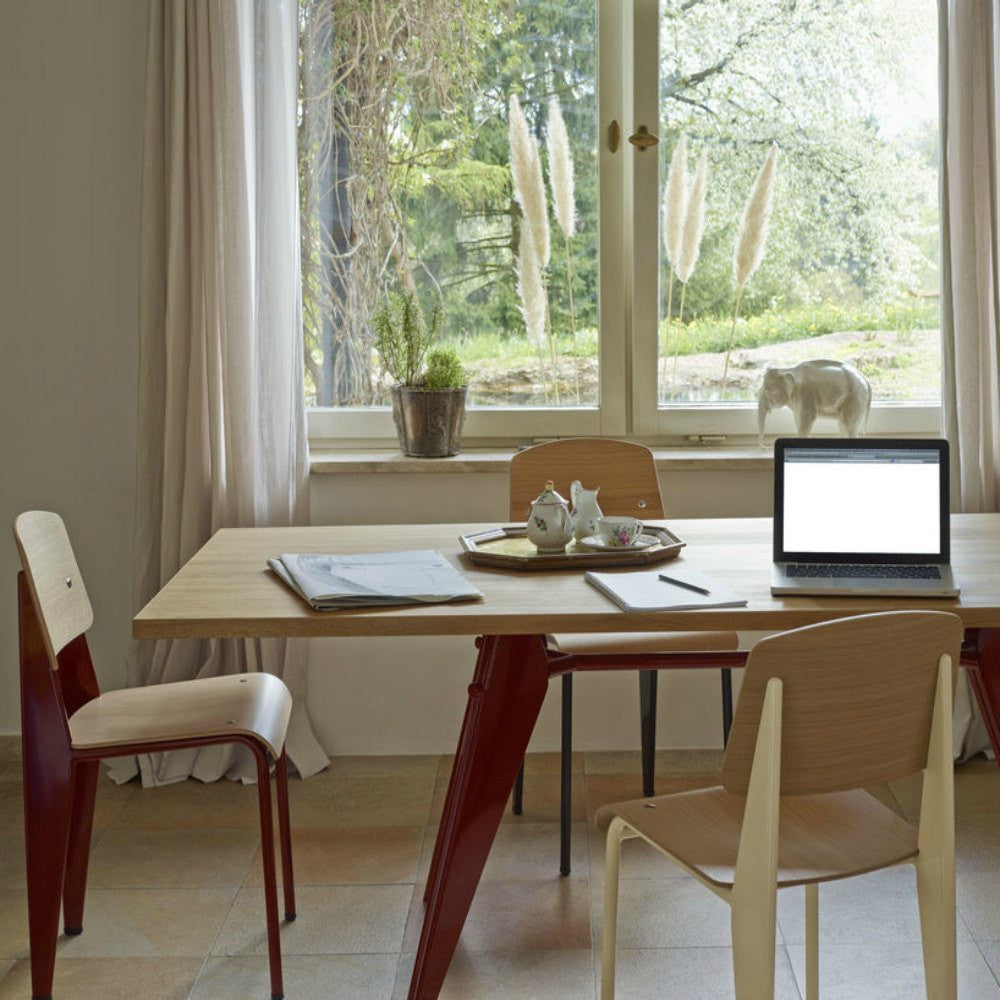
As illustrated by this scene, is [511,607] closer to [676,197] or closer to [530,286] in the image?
[530,286]

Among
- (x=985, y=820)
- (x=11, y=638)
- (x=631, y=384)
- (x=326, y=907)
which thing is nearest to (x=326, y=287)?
(x=631, y=384)

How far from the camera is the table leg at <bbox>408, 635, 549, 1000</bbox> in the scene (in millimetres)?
2176

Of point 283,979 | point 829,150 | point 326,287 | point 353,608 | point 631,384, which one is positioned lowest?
point 283,979

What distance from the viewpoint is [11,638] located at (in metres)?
3.44

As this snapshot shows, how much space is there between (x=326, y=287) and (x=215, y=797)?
127cm

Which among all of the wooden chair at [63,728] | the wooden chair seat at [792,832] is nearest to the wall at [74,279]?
the wooden chair at [63,728]

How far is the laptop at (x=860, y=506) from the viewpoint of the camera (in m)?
2.26

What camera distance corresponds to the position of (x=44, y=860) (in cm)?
221

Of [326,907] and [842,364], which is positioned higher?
[842,364]

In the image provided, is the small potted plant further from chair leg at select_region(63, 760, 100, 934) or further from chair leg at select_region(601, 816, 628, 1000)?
chair leg at select_region(601, 816, 628, 1000)

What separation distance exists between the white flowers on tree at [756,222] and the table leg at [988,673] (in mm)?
1322

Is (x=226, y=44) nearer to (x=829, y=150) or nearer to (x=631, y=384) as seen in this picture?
(x=631, y=384)

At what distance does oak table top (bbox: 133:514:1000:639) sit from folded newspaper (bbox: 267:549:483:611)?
0.06ft

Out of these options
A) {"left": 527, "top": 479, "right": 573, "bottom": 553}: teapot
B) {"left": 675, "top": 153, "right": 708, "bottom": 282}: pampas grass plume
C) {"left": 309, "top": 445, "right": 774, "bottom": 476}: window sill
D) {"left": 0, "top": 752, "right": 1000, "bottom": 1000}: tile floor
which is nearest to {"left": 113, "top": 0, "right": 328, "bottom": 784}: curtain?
{"left": 309, "top": 445, "right": 774, "bottom": 476}: window sill
